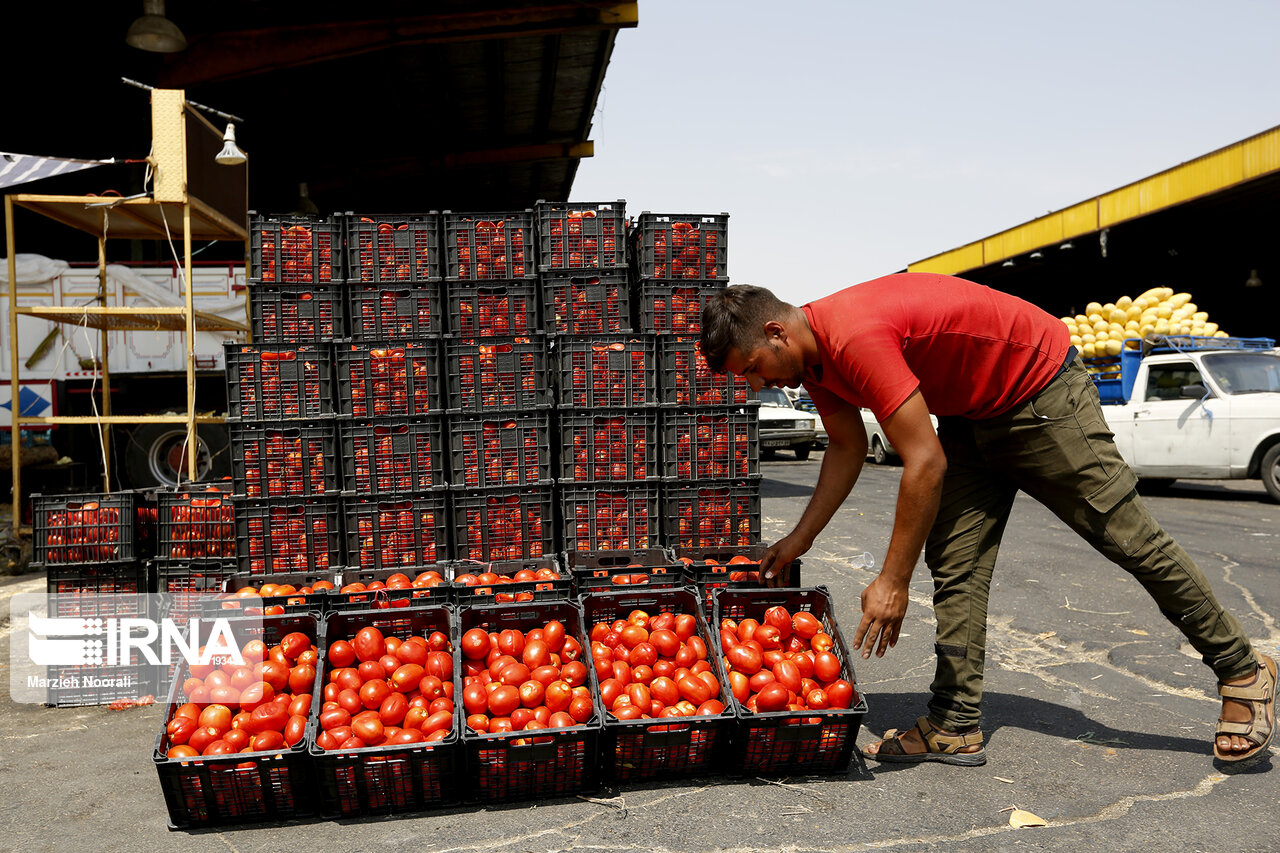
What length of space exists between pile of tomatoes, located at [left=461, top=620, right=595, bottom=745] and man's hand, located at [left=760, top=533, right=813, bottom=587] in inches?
36.0

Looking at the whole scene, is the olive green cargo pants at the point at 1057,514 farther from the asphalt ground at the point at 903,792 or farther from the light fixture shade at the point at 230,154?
the light fixture shade at the point at 230,154

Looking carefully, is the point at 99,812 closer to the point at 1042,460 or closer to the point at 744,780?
the point at 744,780

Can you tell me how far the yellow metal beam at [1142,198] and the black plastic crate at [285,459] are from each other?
15.0 m

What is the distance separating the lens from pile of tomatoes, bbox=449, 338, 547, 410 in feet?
19.2

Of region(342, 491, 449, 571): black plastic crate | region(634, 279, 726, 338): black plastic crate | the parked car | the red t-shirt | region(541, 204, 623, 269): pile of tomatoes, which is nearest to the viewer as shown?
the red t-shirt

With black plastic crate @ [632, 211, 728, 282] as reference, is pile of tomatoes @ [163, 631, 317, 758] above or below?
below

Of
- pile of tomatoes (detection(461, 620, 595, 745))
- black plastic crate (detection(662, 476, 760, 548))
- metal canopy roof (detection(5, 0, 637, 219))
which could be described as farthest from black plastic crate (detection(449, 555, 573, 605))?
metal canopy roof (detection(5, 0, 637, 219))

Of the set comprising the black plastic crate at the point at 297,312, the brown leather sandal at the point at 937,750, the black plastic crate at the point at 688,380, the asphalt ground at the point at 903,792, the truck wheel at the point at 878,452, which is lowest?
the asphalt ground at the point at 903,792

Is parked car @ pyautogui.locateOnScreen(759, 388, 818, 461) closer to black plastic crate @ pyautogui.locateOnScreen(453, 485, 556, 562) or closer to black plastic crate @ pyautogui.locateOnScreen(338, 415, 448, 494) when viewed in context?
black plastic crate @ pyautogui.locateOnScreen(453, 485, 556, 562)

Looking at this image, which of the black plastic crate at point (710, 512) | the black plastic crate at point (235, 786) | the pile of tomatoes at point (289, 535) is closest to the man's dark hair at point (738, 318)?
the black plastic crate at point (235, 786)

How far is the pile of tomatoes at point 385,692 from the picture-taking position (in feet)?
11.4

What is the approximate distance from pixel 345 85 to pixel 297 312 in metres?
11.2

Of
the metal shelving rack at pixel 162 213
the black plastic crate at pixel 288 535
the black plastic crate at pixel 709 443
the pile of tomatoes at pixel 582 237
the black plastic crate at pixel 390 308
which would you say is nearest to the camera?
the black plastic crate at pixel 288 535

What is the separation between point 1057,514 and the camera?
12.2 feet
